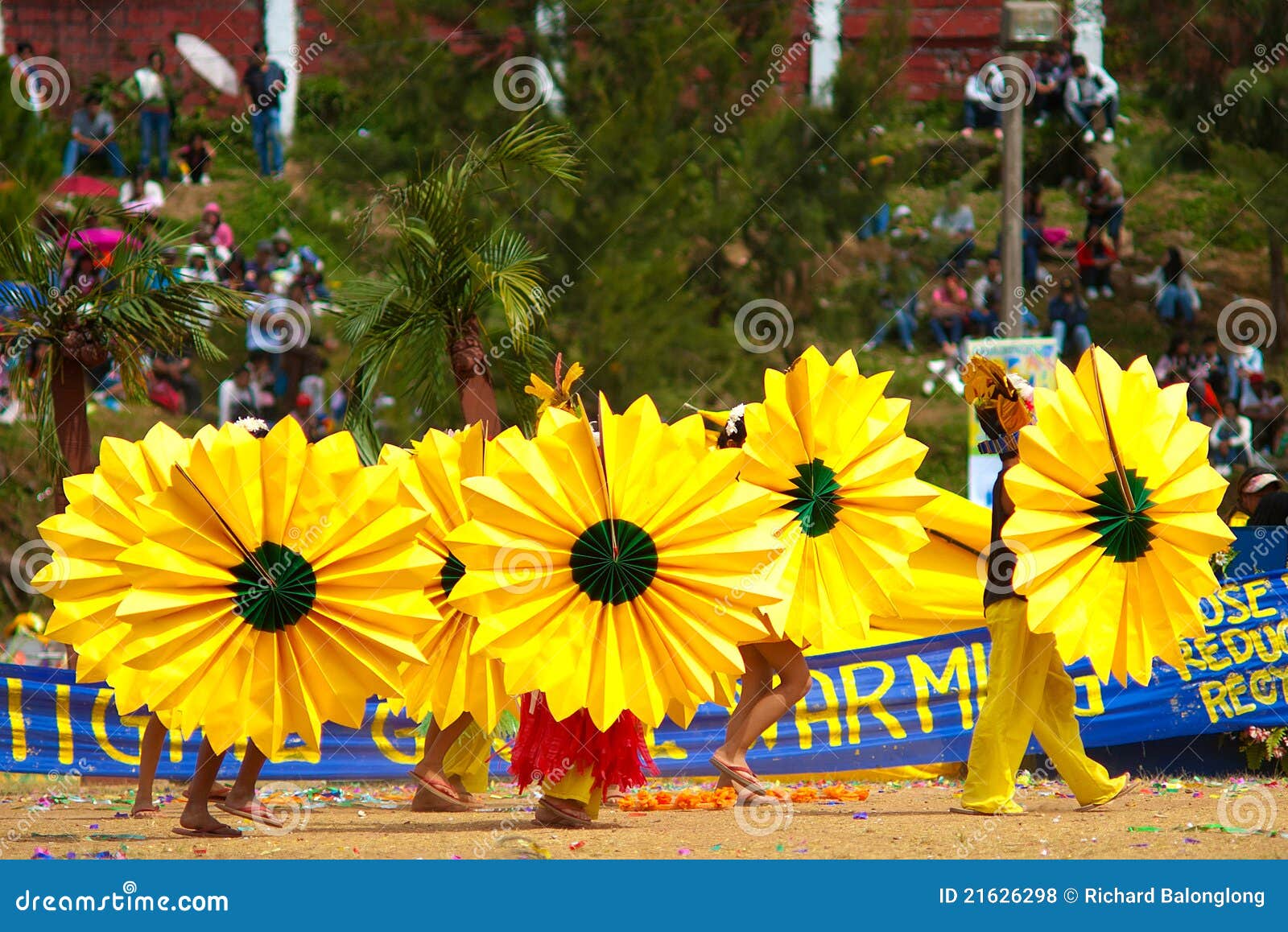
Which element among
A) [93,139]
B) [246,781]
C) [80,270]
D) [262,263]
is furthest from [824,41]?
[246,781]

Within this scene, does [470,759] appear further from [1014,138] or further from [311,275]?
[311,275]

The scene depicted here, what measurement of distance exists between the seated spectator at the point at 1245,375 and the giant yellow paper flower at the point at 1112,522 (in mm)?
8834

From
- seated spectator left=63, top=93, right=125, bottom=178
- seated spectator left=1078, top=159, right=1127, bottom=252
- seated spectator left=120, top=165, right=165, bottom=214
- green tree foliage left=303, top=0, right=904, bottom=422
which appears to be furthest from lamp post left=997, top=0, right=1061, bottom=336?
seated spectator left=63, top=93, right=125, bottom=178

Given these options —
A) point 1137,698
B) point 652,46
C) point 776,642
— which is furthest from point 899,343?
point 776,642

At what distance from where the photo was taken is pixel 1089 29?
2103cm

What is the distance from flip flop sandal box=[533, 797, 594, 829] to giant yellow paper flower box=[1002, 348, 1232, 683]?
74.4 inches

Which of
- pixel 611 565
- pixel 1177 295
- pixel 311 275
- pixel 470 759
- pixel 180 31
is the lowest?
pixel 611 565

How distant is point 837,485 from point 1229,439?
8.28 m

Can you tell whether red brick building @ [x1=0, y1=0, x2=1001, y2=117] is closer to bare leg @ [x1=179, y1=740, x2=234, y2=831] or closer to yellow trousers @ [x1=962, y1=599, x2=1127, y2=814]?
yellow trousers @ [x1=962, y1=599, x2=1127, y2=814]

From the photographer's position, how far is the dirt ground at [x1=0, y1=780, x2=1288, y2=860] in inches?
216

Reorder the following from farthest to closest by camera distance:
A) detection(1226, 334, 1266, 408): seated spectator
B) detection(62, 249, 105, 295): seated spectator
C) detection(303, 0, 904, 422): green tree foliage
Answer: detection(303, 0, 904, 422): green tree foliage
detection(1226, 334, 1266, 408): seated spectator
detection(62, 249, 105, 295): seated spectator

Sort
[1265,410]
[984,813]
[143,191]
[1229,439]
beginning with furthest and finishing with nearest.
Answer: [143,191], [1265,410], [1229,439], [984,813]

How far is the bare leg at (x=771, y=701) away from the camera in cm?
660

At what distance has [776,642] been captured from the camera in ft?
22.1
